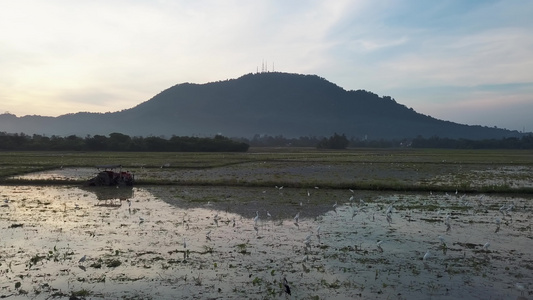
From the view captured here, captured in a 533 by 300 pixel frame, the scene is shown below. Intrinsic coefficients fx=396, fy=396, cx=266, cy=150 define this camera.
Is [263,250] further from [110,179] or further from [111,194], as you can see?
[110,179]

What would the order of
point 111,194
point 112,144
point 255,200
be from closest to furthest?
point 255,200
point 111,194
point 112,144

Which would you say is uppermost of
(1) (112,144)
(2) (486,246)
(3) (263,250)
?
Answer: (1) (112,144)

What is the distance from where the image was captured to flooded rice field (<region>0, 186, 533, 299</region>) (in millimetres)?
7832

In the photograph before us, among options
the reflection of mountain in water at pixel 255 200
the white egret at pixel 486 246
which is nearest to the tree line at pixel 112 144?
the reflection of mountain in water at pixel 255 200

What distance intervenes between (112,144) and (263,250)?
7254 cm

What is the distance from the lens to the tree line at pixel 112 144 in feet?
240

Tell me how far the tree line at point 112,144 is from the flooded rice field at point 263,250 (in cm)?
6109

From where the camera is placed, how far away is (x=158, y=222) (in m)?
14.0

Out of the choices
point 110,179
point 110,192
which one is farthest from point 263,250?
point 110,179

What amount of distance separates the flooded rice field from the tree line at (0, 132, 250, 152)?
200ft

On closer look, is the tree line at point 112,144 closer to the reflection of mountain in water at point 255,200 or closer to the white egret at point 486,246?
the reflection of mountain in water at point 255,200

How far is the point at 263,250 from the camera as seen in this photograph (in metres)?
10.5

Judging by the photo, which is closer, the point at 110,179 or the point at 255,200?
the point at 255,200

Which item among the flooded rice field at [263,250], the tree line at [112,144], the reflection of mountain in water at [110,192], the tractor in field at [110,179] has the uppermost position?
the tree line at [112,144]
